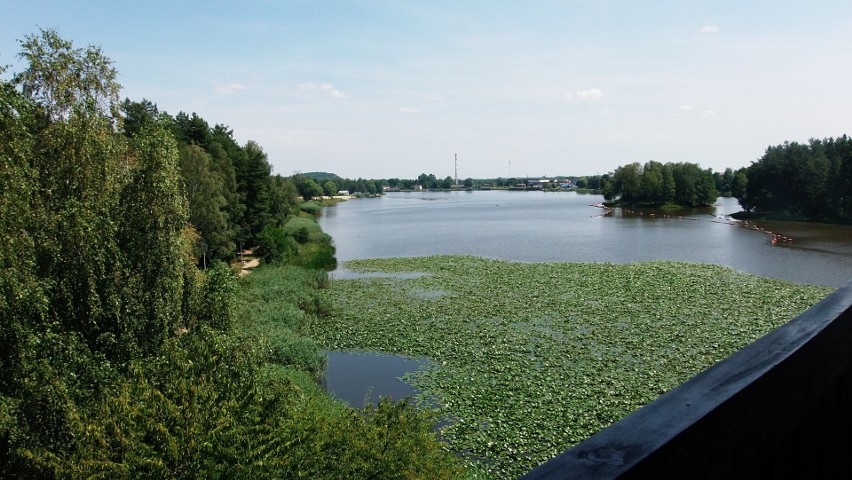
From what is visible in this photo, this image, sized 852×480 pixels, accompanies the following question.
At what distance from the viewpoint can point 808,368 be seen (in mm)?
1316

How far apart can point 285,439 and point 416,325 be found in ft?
45.6

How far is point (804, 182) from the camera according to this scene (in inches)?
2409

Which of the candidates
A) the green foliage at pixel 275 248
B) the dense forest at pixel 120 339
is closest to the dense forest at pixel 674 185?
the green foliage at pixel 275 248

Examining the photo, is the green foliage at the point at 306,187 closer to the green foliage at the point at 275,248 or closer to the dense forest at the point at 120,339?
the green foliage at the point at 275,248

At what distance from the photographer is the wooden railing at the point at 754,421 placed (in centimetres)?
84

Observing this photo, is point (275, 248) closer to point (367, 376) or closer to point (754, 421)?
point (367, 376)

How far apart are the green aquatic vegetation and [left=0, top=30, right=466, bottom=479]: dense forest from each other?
130 inches

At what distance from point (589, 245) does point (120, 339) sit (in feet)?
131

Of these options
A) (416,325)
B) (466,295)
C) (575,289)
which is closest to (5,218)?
(416,325)

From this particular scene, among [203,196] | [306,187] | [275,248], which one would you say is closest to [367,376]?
[203,196]

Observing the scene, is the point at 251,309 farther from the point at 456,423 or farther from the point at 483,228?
the point at 483,228

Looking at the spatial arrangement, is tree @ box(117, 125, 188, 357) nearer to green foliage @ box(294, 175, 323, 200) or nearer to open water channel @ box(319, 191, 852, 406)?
open water channel @ box(319, 191, 852, 406)

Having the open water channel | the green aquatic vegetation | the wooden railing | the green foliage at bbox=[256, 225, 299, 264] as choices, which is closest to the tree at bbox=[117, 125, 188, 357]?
the open water channel

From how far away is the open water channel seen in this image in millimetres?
17984
